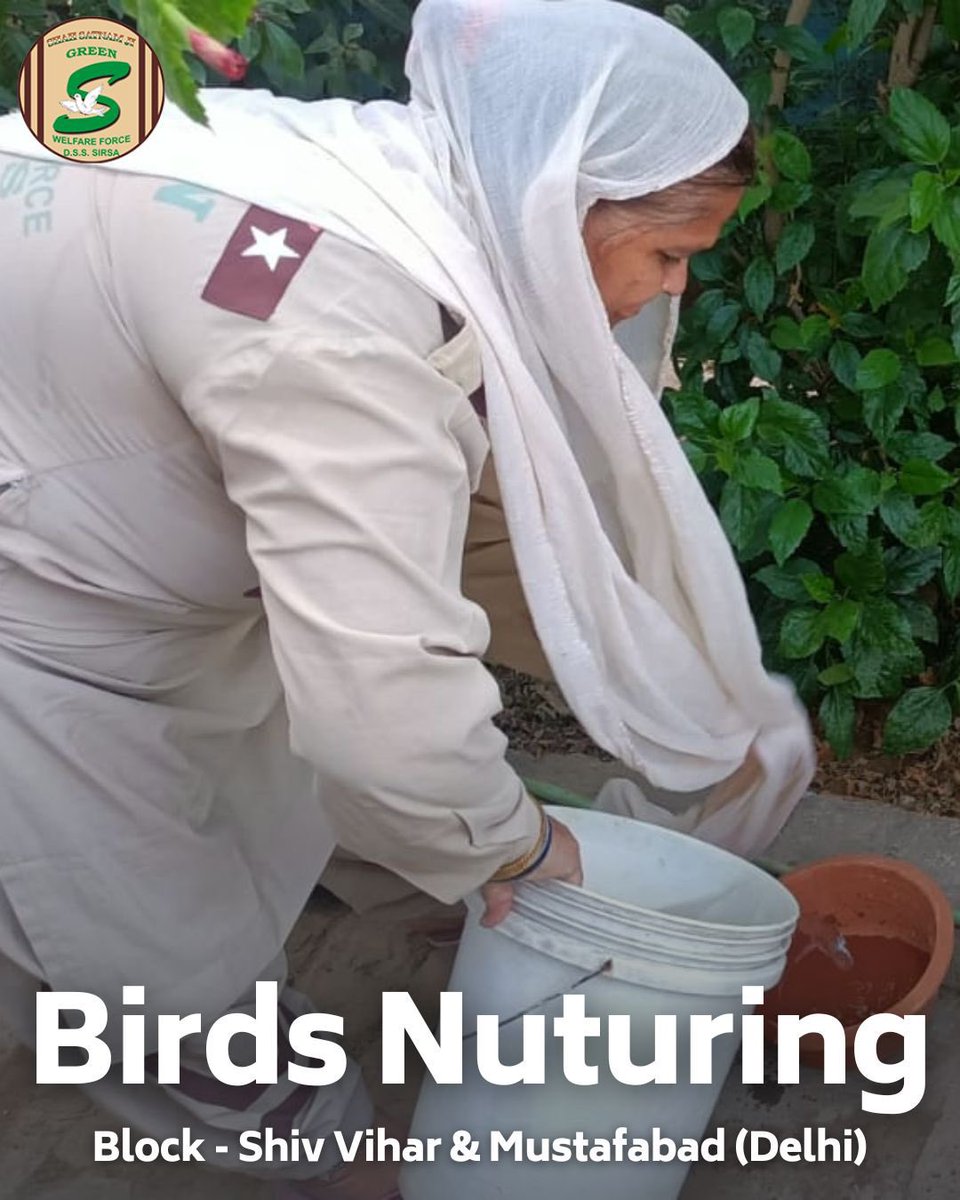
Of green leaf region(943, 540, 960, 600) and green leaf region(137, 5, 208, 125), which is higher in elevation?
green leaf region(137, 5, 208, 125)

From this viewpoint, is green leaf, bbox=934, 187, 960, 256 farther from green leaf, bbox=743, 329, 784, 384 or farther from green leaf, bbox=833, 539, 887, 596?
green leaf, bbox=833, 539, 887, 596

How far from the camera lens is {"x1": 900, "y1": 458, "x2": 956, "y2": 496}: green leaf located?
2871 mm

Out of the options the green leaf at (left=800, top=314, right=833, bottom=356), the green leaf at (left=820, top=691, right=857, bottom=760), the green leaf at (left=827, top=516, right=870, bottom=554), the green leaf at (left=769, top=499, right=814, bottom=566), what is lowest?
the green leaf at (left=820, top=691, right=857, bottom=760)

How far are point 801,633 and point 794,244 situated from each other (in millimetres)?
710

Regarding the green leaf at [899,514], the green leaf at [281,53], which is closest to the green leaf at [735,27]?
the green leaf at [281,53]

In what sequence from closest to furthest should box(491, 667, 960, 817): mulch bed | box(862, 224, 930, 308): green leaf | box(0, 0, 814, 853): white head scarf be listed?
box(0, 0, 814, 853): white head scarf < box(862, 224, 930, 308): green leaf < box(491, 667, 960, 817): mulch bed

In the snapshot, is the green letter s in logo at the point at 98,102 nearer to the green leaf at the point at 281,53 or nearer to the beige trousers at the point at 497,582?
the beige trousers at the point at 497,582

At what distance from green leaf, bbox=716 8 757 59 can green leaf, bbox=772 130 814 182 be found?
0.56 feet

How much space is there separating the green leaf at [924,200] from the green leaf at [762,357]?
1.41 feet

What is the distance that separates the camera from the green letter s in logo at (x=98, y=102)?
5.35 feet

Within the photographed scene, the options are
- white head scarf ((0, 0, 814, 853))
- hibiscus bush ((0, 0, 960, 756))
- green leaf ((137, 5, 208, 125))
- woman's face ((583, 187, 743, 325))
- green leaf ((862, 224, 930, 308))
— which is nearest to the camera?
green leaf ((137, 5, 208, 125))

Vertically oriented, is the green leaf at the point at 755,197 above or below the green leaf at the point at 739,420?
above

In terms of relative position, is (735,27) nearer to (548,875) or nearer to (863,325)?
(863,325)

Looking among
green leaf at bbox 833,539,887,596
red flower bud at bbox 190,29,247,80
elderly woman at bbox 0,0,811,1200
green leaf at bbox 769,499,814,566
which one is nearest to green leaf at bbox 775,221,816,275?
green leaf at bbox 769,499,814,566
